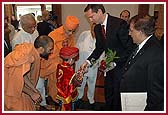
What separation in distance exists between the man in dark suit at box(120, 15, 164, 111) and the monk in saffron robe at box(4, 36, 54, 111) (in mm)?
556

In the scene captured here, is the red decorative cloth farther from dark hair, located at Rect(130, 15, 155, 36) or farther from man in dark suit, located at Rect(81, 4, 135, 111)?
dark hair, located at Rect(130, 15, 155, 36)

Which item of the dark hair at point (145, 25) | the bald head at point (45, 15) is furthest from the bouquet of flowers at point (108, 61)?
the bald head at point (45, 15)

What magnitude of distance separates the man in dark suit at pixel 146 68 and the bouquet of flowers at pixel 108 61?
1.27ft

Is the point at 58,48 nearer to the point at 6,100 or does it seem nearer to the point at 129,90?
the point at 6,100

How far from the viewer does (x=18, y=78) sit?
1551mm

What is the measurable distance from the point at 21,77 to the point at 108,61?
26.1 inches

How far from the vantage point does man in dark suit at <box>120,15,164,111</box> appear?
126 centimetres

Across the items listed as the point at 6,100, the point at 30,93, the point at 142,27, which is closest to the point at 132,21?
the point at 142,27

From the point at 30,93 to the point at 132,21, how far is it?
2.46 feet

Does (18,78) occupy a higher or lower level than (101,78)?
higher

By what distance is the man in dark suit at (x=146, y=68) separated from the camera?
1263 mm

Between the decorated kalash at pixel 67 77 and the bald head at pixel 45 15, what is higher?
the bald head at pixel 45 15

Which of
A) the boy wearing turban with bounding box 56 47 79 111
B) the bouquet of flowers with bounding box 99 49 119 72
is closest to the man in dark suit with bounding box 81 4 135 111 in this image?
the bouquet of flowers with bounding box 99 49 119 72

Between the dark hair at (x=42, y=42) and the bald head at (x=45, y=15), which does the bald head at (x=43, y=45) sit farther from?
the bald head at (x=45, y=15)
